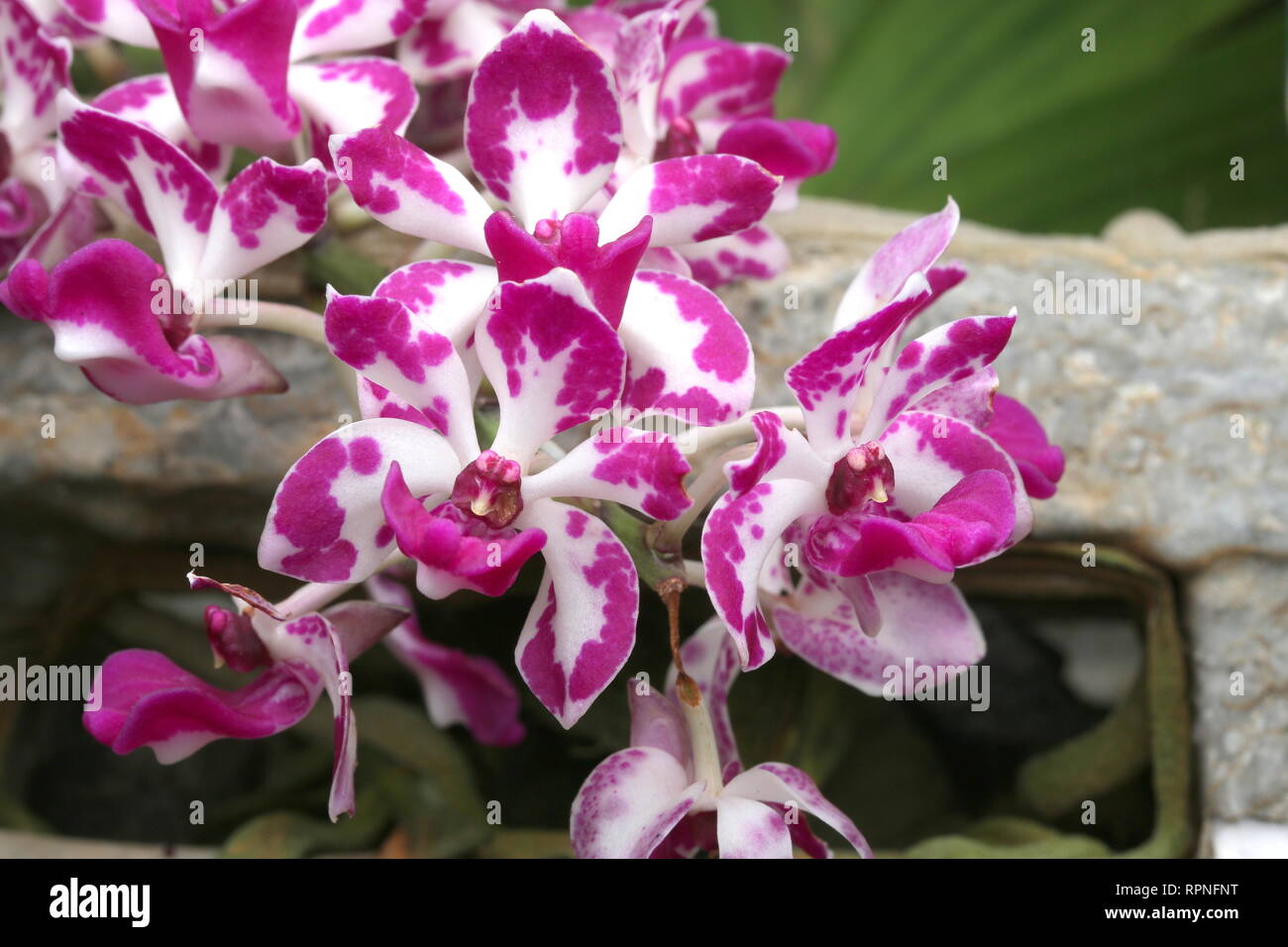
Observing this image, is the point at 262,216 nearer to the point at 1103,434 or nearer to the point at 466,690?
the point at 466,690

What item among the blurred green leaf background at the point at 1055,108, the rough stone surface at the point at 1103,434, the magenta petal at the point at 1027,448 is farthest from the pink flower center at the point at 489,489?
the blurred green leaf background at the point at 1055,108

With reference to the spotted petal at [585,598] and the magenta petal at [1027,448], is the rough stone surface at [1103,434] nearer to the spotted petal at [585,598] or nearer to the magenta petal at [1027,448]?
the magenta petal at [1027,448]

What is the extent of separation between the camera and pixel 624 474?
44 centimetres

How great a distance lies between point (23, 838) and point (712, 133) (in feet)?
2.11

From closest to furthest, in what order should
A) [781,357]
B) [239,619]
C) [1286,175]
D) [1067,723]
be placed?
[239,619], [781,357], [1067,723], [1286,175]

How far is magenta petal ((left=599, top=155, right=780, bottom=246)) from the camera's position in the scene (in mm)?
487

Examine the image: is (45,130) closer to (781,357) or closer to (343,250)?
(343,250)

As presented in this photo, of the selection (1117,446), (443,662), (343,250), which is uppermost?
(343,250)

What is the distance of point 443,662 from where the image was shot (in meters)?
0.69

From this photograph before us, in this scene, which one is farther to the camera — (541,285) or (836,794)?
(836,794)

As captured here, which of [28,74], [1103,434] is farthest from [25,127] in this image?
[1103,434]

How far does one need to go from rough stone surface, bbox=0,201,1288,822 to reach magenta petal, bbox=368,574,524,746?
159 mm
